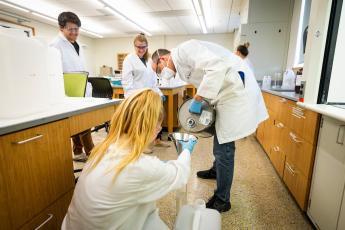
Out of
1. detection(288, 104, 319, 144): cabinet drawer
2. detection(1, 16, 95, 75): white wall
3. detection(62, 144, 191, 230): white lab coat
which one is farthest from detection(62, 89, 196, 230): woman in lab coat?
detection(1, 16, 95, 75): white wall

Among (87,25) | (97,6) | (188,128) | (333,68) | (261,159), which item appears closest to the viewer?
(333,68)

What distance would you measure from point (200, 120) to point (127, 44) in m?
8.09

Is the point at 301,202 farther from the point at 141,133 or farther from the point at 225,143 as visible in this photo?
the point at 141,133

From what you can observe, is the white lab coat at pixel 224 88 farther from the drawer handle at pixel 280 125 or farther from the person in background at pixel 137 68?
the person in background at pixel 137 68

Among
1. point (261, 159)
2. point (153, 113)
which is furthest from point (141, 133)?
point (261, 159)

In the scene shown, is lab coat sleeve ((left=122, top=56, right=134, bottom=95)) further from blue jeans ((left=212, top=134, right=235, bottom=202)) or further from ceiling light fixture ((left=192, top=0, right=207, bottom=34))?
ceiling light fixture ((left=192, top=0, right=207, bottom=34))

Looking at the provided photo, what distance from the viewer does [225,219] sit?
1.35 metres

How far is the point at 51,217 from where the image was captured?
874mm

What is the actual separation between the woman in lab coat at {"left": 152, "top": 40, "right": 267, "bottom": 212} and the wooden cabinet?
305mm

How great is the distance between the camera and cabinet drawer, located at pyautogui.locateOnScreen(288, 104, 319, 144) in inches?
47.2

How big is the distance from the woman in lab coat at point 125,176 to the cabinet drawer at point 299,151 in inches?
36.7

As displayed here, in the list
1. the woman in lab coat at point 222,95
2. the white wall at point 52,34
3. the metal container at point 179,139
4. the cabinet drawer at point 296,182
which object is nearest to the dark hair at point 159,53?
the woman in lab coat at point 222,95

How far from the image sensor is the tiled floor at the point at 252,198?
1.31 meters

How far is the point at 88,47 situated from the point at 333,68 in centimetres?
893
